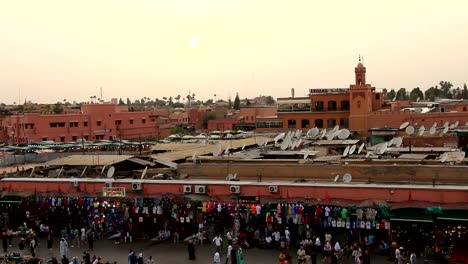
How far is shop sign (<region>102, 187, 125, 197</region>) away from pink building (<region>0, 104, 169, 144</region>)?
28929mm

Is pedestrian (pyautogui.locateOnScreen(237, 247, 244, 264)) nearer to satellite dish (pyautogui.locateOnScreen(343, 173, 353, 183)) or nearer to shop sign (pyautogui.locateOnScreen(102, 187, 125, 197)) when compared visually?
satellite dish (pyautogui.locateOnScreen(343, 173, 353, 183))

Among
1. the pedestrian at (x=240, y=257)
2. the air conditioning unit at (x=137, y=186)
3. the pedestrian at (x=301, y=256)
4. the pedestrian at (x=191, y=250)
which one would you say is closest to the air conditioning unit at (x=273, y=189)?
the pedestrian at (x=301, y=256)

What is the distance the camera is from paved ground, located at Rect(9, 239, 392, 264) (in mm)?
16703

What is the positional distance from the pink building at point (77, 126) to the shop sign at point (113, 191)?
28929 mm

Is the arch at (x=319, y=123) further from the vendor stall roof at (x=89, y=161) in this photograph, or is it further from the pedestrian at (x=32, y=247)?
the pedestrian at (x=32, y=247)

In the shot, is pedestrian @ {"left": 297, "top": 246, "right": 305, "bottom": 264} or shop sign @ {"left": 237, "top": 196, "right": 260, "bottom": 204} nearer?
pedestrian @ {"left": 297, "top": 246, "right": 305, "bottom": 264}

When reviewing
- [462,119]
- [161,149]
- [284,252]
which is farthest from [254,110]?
[284,252]

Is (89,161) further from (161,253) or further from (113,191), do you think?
(161,253)

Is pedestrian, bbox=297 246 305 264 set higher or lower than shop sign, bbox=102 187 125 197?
lower

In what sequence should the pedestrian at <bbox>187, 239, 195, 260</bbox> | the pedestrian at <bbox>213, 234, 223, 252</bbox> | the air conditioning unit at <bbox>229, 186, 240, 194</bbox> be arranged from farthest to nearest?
the air conditioning unit at <bbox>229, 186, 240, 194</bbox> < the pedestrian at <bbox>213, 234, 223, 252</bbox> < the pedestrian at <bbox>187, 239, 195, 260</bbox>

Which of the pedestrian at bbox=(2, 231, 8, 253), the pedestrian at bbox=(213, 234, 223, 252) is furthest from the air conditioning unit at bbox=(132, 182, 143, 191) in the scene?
the pedestrian at bbox=(2, 231, 8, 253)

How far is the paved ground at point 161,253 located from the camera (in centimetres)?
1670

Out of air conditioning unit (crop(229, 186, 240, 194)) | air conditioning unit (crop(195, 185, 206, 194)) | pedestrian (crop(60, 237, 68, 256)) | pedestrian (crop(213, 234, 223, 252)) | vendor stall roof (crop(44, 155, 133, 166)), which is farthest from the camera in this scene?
vendor stall roof (crop(44, 155, 133, 166))

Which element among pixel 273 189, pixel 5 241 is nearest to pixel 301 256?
pixel 273 189
